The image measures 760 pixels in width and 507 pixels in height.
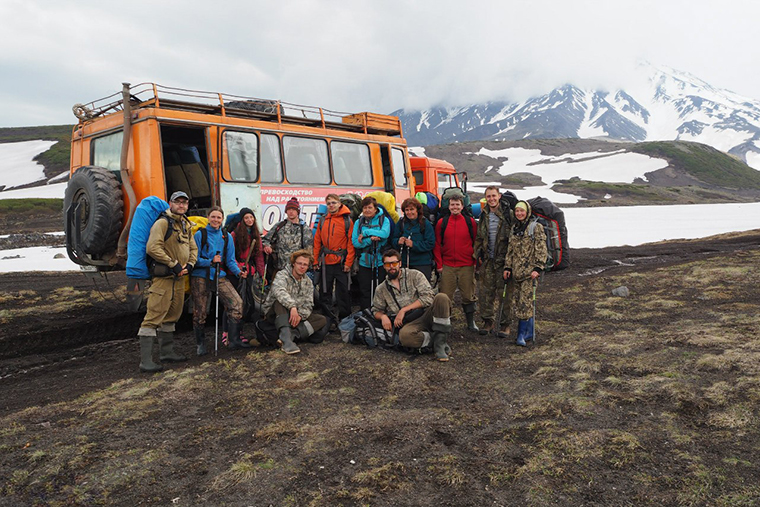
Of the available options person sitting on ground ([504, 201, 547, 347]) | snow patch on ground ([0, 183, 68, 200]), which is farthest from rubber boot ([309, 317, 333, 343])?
snow patch on ground ([0, 183, 68, 200])

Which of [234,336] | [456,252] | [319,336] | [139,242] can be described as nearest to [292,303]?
[319,336]

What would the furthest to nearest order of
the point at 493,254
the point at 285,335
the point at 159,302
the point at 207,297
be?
the point at 493,254
the point at 207,297
the point at 285,335
the point at 159,302

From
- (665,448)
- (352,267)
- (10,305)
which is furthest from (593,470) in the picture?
(10,305)

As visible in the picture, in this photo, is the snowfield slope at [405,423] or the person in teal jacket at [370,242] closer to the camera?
the snowfield slope at [405,423]

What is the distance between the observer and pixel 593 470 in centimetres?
377

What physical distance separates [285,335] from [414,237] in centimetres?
247

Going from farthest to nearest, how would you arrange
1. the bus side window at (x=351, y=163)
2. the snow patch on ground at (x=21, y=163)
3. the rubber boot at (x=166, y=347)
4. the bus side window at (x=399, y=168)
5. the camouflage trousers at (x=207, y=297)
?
1. the snow patch on ground at (x=21, y=163)
2. the bus side window at (x=399, y=168)
3. the bus side window at (x=351, y=163)
4. the camouflage trousers at (x=207, y=297)
5. the rubber boot at (x=166, y=347)

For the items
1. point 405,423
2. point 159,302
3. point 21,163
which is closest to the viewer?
point 405,423

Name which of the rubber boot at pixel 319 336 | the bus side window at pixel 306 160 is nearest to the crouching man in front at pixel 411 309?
the rubber boot at pixel 319 336

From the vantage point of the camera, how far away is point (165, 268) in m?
6.24

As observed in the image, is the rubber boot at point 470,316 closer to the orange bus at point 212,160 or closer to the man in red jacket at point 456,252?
the man in red jacket at point 456,252

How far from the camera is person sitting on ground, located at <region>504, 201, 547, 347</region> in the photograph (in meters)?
7.12

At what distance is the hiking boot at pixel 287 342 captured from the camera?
6.89 meters

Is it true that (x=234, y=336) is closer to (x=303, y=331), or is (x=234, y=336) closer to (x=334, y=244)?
(x=303, y=331)
